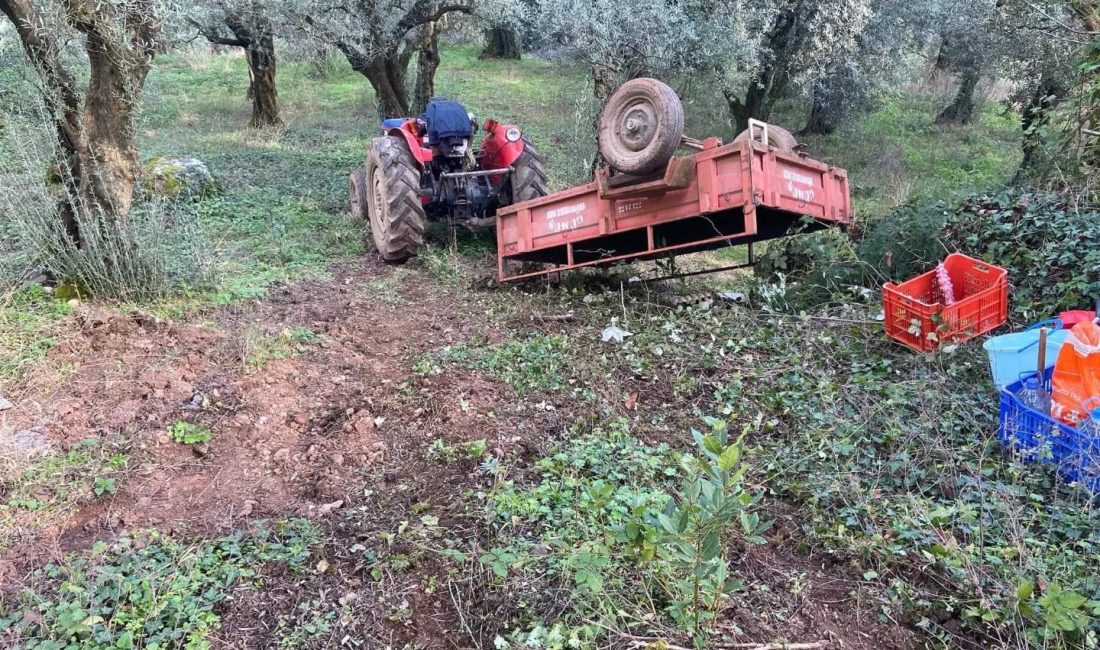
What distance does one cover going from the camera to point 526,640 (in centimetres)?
243

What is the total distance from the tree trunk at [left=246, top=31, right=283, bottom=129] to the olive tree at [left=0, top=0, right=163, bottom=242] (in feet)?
24.6

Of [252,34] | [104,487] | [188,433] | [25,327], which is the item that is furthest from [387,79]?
[104,487]

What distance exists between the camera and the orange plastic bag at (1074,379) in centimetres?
317

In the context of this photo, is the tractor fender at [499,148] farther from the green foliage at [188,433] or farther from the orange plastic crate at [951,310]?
the green foliage at [188,433]

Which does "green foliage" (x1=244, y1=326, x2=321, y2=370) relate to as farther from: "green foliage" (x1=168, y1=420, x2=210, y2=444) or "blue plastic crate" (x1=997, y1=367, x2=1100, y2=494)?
"blue plastic crate" (x1=997, y1=367, x2=1100, y2=494)

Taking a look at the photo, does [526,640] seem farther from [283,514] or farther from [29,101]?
[29,101]

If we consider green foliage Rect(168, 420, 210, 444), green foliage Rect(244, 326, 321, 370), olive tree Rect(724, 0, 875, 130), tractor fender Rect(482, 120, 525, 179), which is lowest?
green foliage Rect(168, 420, 210, 444)

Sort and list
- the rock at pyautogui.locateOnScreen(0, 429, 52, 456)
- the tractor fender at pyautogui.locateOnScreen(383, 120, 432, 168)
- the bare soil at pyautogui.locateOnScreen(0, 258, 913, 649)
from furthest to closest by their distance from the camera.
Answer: the tractor fender at pyautogui.locateOnScreen(383, 120, 432, 168) < the rock at pyautogui.locateOnScreen(0, 429, 52, 456) < the bare soil at pyautogui.locateOnScreen(0, 258, 913, 649)

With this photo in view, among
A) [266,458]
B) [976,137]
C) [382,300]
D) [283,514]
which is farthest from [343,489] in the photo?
[976,137]

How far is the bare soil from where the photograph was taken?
266 cm

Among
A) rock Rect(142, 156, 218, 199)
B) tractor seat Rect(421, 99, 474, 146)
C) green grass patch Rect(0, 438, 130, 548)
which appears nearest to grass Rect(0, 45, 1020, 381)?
rock Rect(142, 156, 218, 199)

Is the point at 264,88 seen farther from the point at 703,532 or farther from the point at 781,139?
the point at 703,532

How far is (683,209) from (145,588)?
13.2 feet

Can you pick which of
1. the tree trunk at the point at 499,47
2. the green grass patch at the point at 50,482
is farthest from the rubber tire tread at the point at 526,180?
the tree trunk at the point at 499,47
